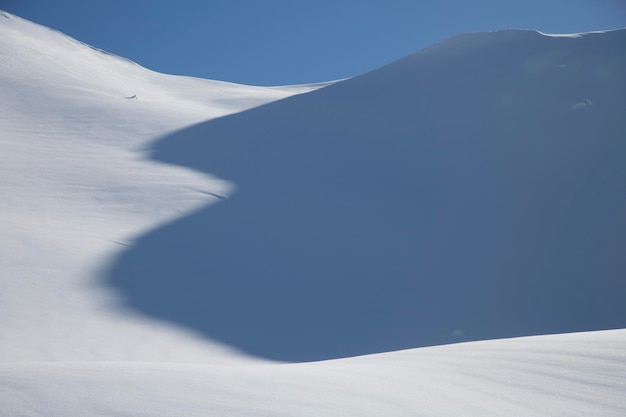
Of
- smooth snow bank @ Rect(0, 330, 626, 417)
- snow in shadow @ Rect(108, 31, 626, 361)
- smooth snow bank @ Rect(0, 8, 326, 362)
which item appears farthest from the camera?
snow in shadow @ Rect(108, 31, 626, 361)

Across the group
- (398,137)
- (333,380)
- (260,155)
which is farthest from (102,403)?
(398,137)

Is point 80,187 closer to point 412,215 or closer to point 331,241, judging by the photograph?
point 331,241

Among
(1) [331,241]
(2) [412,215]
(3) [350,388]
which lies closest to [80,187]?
(1) [331,241]

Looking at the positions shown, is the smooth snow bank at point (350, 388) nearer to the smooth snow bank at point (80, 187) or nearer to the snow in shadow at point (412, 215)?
the smooth snow bank at point (80, 187)

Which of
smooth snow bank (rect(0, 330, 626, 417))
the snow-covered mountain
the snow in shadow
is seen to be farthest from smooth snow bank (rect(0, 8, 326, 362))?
smooth snow bank (rect(0, 330, 626, 417))

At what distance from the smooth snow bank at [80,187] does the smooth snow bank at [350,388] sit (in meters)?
3.13

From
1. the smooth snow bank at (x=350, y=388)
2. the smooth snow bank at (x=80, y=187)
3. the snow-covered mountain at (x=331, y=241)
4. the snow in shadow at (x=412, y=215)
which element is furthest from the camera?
the snow in shadow at (x=412, y=215)

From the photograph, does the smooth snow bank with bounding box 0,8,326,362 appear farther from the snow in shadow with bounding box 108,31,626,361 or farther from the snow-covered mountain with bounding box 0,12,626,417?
the snow in shadow with bounding box 108,31,626,361

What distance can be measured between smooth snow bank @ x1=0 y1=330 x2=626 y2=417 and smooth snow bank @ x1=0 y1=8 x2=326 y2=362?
313 cm

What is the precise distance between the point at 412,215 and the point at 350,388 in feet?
33.9

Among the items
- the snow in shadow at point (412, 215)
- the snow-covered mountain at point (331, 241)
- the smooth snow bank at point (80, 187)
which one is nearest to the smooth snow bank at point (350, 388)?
the snow-covered mountain at point (331, 241)

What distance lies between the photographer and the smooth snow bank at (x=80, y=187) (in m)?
7.82

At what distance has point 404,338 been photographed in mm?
9992

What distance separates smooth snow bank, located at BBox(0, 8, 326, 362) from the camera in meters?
7.82
